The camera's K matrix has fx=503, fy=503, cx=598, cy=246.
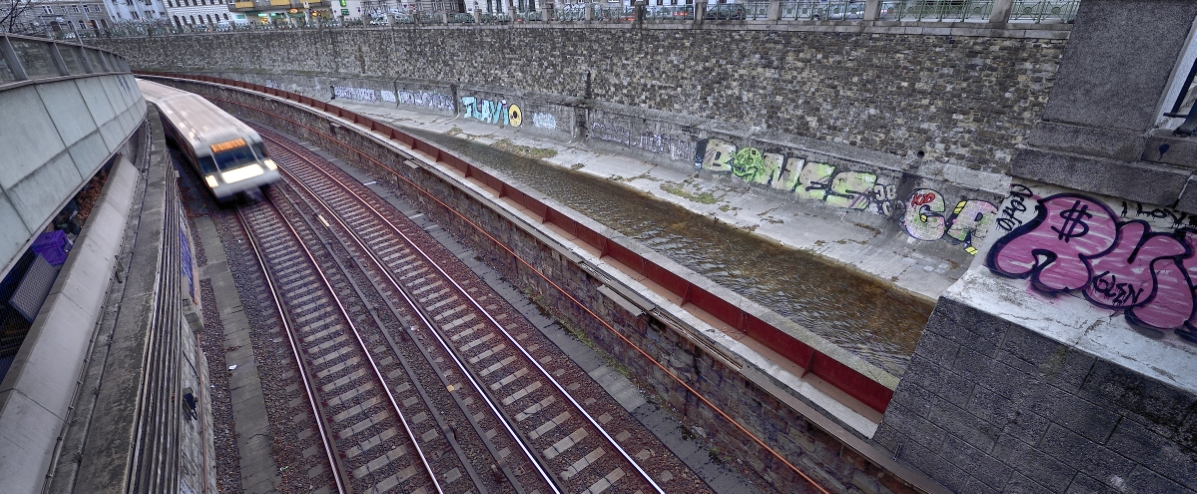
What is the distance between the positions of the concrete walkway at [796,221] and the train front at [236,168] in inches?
441

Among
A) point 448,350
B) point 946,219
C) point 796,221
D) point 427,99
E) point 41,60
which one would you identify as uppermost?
point 41,60

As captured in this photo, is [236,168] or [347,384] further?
[236,168]

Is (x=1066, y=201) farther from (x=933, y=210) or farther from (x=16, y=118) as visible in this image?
(x=16, y=118)

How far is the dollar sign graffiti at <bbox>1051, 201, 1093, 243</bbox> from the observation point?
15.9 feet

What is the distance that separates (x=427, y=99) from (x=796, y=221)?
26.2m

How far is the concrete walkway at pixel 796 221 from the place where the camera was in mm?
12906

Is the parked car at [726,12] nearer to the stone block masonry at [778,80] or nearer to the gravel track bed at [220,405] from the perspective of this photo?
the stone block masonry at [778,80]

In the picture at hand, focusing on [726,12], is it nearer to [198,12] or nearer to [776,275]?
[776,275]

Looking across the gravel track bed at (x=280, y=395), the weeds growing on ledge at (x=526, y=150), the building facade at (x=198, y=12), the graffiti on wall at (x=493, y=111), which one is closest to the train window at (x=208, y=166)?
the gravel track bed at (x=280, y=395)

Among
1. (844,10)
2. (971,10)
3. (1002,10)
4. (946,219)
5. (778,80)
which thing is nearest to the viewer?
(1002,10)

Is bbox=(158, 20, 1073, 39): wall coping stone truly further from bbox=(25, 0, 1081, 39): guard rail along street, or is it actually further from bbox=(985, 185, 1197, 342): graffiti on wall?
bbox=(985, 185, 1197, 342): graffiti on wall

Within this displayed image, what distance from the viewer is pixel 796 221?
15.5 meters

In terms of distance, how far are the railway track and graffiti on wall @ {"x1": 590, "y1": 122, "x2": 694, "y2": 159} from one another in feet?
31.1

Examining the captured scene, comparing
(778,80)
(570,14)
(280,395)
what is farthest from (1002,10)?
(280,395)
